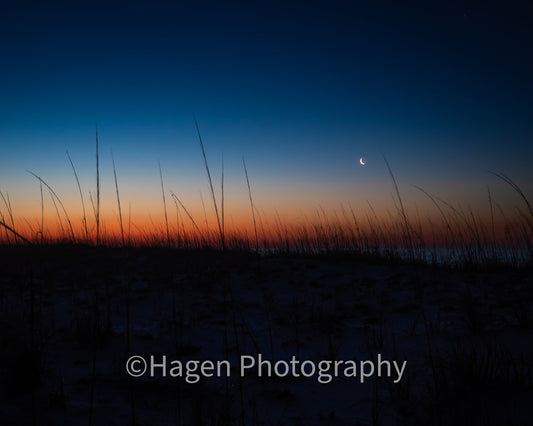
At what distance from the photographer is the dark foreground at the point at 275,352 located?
141cm

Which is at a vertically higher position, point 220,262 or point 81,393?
point 220,262

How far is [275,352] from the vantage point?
226 centimetres

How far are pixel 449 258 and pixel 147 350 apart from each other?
5.14m

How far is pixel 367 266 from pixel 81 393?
4512 mm

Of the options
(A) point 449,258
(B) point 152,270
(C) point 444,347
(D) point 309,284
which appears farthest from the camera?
(A) point 449,258

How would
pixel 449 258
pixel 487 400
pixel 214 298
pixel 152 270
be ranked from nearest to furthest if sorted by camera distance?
pixel 487 400
pixel 214 298
pixel 152 270
pixel 449 258

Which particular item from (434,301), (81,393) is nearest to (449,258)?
(434,301)

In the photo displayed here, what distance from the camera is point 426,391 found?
1.57 metres

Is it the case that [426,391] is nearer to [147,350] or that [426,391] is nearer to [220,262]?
[147,350]

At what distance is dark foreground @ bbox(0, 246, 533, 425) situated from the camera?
141 centimetres

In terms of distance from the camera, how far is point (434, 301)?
11.3 feet

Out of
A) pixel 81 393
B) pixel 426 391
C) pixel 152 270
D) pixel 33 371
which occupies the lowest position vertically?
pixel 426 391

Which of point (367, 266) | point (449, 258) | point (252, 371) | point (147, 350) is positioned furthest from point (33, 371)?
point (449, 258)

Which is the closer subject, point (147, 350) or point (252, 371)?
point (252, 371)
